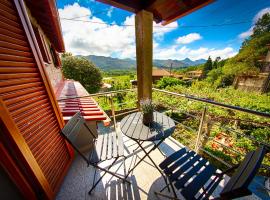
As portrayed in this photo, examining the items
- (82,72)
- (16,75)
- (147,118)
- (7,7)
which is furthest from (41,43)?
(82,72)

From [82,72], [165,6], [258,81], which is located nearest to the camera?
[165,6]

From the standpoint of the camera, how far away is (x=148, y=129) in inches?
61.0

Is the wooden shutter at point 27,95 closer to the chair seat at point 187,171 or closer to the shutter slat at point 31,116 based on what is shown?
the shutter slat at point 31,116

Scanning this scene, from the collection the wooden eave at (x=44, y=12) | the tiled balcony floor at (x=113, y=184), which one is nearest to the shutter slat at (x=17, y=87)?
the tiled balcony floor at (x=113, y=184)

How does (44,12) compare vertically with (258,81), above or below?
above

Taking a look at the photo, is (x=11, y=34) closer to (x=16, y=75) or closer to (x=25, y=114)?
(x=16, y=75)

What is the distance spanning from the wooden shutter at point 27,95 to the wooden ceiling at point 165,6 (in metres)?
1.15

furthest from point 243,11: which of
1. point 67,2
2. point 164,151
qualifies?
point 164,151

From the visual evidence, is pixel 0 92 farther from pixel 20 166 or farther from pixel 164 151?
pixel 164 151

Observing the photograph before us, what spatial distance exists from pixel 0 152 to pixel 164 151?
6.84ft

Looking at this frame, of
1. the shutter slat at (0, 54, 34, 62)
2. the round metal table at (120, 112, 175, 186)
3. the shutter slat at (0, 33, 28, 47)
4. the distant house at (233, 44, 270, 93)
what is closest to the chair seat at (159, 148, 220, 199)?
the round metal table at (120, 112, 175, 186)

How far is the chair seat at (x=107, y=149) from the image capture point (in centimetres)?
147

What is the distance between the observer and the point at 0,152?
39.3 inches

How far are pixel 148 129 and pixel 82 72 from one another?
11470 millimetres
